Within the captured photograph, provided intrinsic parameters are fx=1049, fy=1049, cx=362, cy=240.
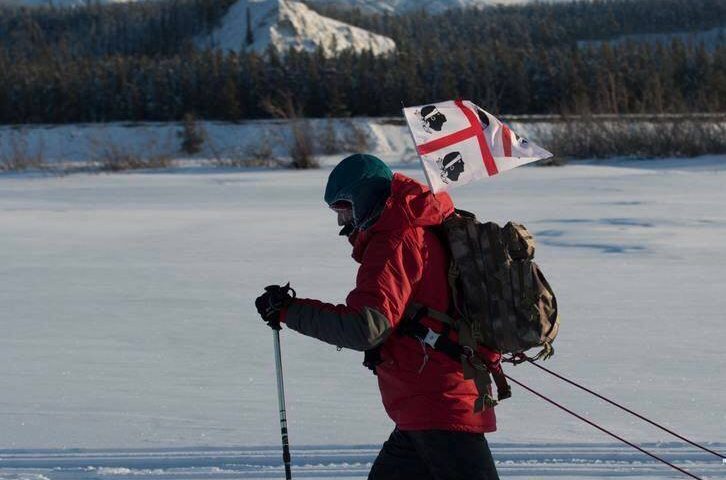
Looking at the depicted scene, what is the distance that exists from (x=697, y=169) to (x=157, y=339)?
1499 centimetres

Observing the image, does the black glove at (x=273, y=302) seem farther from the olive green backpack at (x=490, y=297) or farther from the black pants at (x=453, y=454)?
the black pants at (x=453, y=454)

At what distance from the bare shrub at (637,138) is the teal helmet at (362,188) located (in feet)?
64.5

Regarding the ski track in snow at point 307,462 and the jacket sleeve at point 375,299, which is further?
the ski track in snow at point 307,462

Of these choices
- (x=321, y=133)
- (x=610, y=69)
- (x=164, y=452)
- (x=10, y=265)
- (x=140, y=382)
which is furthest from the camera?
(x=610, y=69)

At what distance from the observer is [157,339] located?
769 cm

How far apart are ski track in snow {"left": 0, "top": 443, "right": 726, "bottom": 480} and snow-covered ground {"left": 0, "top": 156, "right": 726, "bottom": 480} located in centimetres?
1

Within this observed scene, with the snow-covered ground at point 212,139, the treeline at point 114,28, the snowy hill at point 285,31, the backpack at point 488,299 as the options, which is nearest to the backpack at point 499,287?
the backpack at point 488,299

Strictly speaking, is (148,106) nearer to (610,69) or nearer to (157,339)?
(610,69)

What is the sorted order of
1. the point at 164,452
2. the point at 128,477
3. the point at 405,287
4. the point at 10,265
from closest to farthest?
1. the point at 405,287
2. the point at 128,477
3. the point at 164,452
4. the point at 10,265

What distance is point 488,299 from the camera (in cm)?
334

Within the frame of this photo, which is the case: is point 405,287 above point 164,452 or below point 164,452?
above

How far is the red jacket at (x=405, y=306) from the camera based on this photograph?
3.22m

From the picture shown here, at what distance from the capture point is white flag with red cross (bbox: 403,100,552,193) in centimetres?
388

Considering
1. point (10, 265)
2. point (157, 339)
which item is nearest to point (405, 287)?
point (157, 339)
